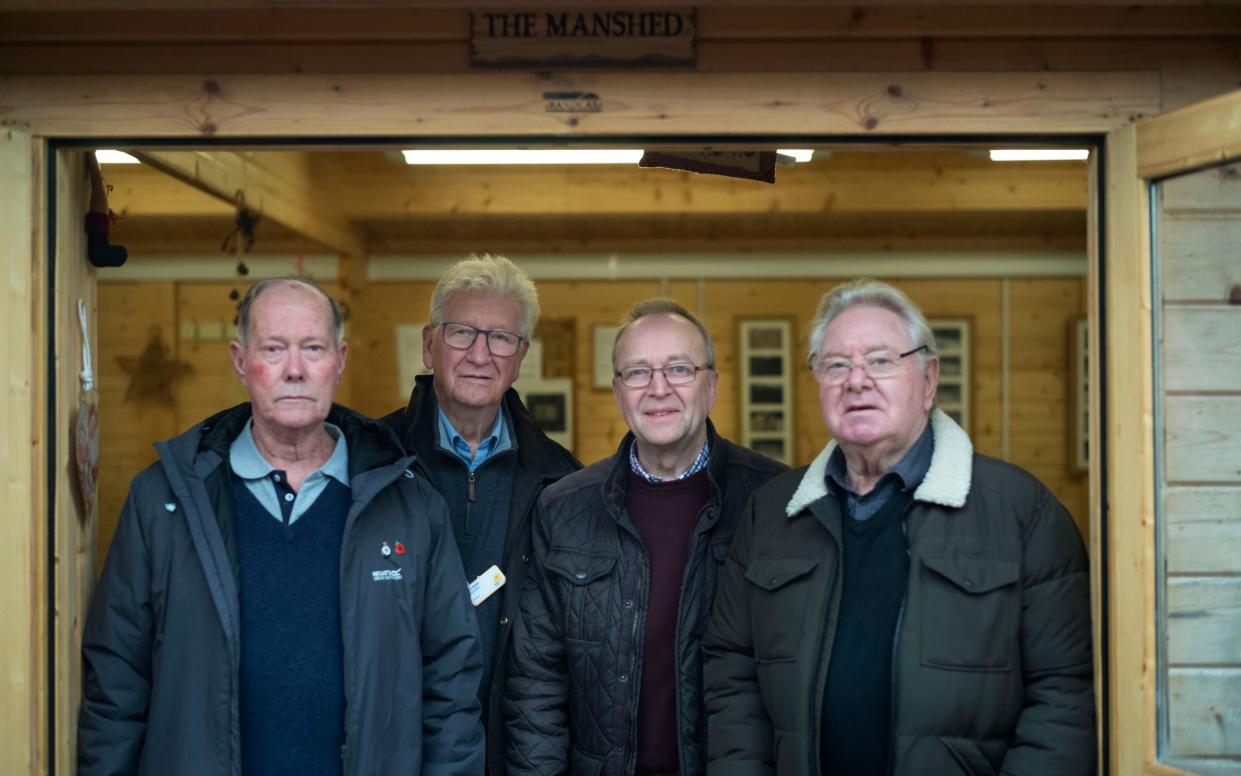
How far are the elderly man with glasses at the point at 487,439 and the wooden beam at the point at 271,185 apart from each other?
126cm

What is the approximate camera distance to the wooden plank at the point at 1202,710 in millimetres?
2521

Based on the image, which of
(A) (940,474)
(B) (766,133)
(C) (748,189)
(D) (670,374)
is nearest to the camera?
(A) (940,474)

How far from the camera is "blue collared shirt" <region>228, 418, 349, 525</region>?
2629 millimetres

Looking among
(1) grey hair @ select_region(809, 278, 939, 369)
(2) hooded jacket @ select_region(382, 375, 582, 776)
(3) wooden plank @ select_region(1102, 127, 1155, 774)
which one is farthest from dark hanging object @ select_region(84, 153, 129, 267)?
(3) wooden plank @ select_region(1102, 127, 1155, 774)

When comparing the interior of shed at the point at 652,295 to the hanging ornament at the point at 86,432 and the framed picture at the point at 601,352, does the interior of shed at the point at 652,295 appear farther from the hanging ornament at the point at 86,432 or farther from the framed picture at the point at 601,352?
the hanging ornament at the point at 86,432

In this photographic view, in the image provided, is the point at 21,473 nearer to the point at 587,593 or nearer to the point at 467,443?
the point at 467,443

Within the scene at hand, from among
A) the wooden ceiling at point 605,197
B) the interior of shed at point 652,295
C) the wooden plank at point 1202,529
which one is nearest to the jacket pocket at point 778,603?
the wooden plank at point 1202,529

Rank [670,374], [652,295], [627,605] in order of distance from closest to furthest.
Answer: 1. [627,605]
2. [670,374]
3. [652,295]

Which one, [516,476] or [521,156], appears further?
[521,156]

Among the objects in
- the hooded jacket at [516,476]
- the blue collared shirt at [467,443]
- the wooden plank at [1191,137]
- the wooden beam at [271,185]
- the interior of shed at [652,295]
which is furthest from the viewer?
the interior of shed at [652,295]

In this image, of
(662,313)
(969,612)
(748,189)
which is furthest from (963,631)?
(748,189)

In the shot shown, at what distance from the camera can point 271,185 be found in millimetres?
5941

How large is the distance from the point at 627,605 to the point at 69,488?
126 centimetres

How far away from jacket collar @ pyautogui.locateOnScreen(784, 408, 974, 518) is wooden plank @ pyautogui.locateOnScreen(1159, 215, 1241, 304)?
51 cm
